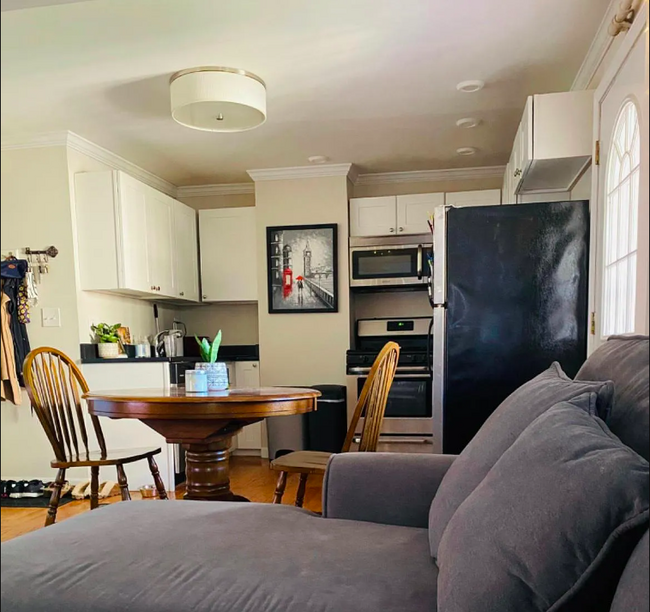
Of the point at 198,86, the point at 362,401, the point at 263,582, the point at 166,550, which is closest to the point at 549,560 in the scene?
the point at 263,582

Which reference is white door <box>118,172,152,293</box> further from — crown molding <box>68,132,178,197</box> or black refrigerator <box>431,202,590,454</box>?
black refrigerator <box>431,202,590,454</box>

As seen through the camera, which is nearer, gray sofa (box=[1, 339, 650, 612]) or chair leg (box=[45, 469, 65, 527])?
gray sofa (box=[1, 339, 650, 612])

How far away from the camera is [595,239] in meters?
2.29

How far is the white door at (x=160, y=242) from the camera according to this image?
3953 mm

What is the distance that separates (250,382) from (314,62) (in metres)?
2.66

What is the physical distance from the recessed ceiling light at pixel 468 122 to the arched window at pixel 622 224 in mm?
1412

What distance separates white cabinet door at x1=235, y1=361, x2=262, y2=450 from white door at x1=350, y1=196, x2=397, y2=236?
1.39m

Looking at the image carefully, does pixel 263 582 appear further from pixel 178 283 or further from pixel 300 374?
pixel 178 283

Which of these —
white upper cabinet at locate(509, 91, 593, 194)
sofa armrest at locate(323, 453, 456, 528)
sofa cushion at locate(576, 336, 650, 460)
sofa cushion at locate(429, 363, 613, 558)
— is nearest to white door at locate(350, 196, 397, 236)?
white upper cabinet at locate(509, 91, 593, 194)

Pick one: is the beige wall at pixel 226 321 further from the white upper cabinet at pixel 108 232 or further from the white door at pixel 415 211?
the white door at pixel 415 211

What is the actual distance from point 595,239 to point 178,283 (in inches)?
124

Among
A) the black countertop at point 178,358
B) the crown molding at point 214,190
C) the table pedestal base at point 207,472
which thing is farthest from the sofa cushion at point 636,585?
the crown molding at point 214,190

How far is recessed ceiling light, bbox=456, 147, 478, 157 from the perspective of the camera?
3.91 metres

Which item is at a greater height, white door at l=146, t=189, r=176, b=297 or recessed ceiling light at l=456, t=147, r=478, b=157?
recessed ceiling light at l=456, t=147, r=478, b=157
